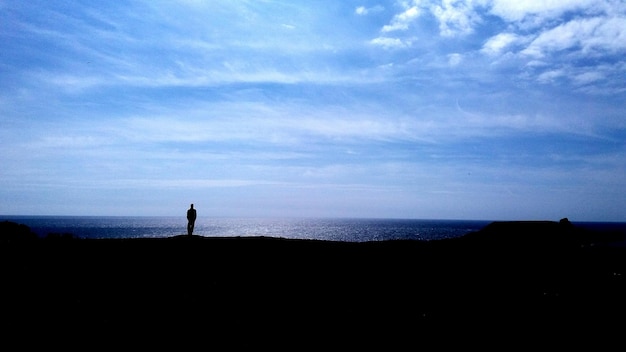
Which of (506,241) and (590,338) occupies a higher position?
(506,241)

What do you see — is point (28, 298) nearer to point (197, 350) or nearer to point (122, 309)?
point (122, 309)

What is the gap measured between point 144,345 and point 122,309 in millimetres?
2460

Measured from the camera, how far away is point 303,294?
11273 millimetres

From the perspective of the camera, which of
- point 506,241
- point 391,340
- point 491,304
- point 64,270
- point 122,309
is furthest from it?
point 506,241

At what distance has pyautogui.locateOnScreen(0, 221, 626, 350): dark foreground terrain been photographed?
8.21 metres

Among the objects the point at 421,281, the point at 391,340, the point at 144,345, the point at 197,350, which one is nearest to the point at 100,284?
the point at 144,345

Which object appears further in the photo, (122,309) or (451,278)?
(451,278)

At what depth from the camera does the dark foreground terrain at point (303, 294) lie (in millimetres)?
8211

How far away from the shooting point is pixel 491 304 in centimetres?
1086

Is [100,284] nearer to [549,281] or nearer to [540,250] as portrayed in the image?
[549,281]

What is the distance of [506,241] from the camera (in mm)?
19594

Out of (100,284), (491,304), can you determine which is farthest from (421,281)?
(100,284)

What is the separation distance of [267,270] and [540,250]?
13.9m

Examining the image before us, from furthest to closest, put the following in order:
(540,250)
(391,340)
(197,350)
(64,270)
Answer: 1. (540,250)
2. (64,270)
3. (391,340)
4. (197,350)
